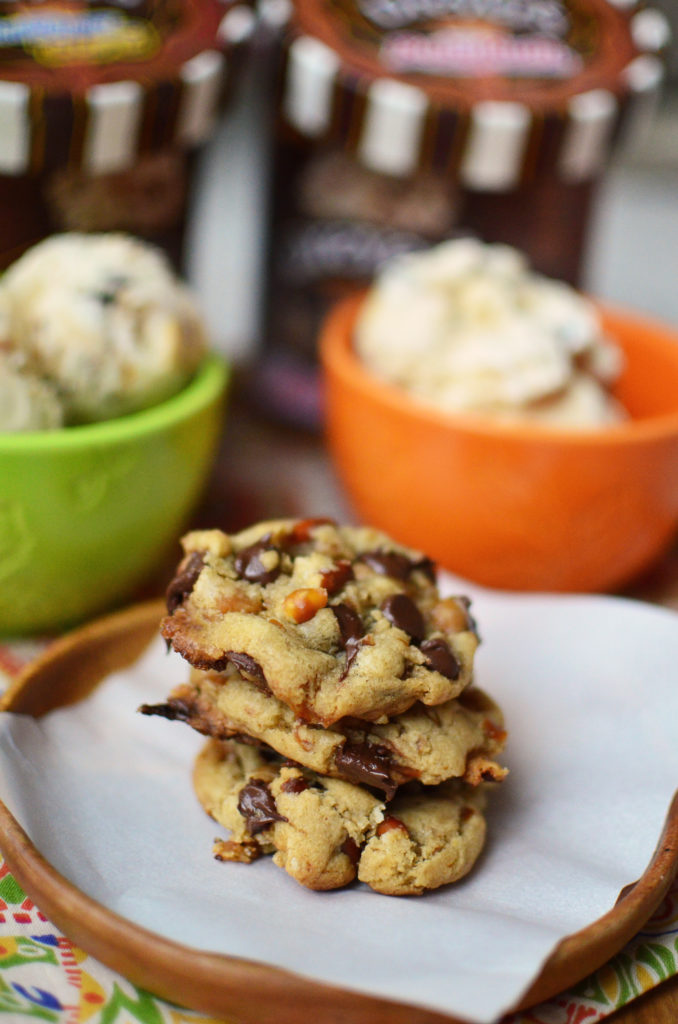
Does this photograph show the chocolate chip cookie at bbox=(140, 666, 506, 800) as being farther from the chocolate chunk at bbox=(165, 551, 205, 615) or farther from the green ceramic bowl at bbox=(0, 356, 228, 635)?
the green ceramic bowl at bbox=(0, 356, 228, 635)

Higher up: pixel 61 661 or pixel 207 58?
pixel 207 58

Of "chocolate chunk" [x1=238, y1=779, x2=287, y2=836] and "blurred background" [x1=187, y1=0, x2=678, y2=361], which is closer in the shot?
"chocolate chunk" [x1=238, y1=779, x2=287, y2=836]

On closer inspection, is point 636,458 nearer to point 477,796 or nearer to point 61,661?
point 477,796

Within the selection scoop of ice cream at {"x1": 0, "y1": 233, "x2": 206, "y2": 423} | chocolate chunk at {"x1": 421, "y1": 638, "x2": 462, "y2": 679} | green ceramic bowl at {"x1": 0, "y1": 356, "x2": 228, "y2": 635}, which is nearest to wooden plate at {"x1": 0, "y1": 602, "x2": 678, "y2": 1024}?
chocolate chunk at {"x1": 421, "y1": 638, "x2": 462, "y2": 679}

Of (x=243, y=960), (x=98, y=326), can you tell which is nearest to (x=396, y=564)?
(x=243, y=960)

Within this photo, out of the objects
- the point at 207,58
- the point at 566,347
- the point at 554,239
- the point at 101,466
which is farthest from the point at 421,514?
the point at 207,58

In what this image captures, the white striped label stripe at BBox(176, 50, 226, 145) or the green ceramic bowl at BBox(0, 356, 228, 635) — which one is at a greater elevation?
the white striped label stripe at BBox(176, 50, 226, 145)

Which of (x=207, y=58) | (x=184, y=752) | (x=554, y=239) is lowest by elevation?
(x=184, y=752)
